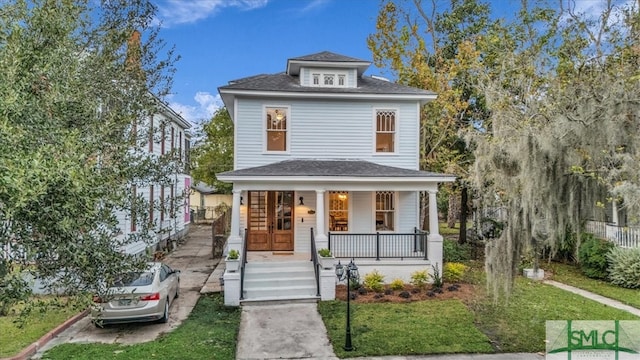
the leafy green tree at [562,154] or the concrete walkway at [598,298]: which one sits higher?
the leafy green tree at [562,154]

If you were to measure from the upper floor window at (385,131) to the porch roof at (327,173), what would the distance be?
0.92 meters

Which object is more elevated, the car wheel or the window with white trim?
the window with white trim

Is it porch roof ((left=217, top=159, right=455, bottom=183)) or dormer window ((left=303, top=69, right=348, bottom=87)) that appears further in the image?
dormer window ((left=303, top=69, right=348, bottom=87))

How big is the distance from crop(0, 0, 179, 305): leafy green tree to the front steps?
217 inches

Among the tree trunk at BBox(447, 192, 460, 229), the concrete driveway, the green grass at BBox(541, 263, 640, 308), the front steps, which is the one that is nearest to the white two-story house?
the front steps

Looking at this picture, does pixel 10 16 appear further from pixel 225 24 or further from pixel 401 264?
pixel 225 24

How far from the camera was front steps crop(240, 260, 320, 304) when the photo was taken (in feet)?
33.6

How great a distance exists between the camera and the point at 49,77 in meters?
4.18

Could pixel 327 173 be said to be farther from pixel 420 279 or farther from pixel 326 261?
pixel 420 279

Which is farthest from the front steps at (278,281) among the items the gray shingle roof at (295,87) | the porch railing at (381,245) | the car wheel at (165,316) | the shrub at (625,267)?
the shrub at (625,267)

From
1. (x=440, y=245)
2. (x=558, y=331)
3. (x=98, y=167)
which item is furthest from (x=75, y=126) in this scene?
(x=440, y=245)

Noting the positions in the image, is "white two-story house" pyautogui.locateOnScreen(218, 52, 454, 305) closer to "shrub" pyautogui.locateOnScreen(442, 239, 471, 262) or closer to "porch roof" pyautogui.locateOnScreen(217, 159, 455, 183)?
"porch roof" pyautogui.locateOnScreen(217, 159, 455, 183)

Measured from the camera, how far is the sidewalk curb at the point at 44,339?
22.1ft

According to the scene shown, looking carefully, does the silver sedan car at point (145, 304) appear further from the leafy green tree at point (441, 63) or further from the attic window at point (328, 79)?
the leafy green tree at point (441, 63)
